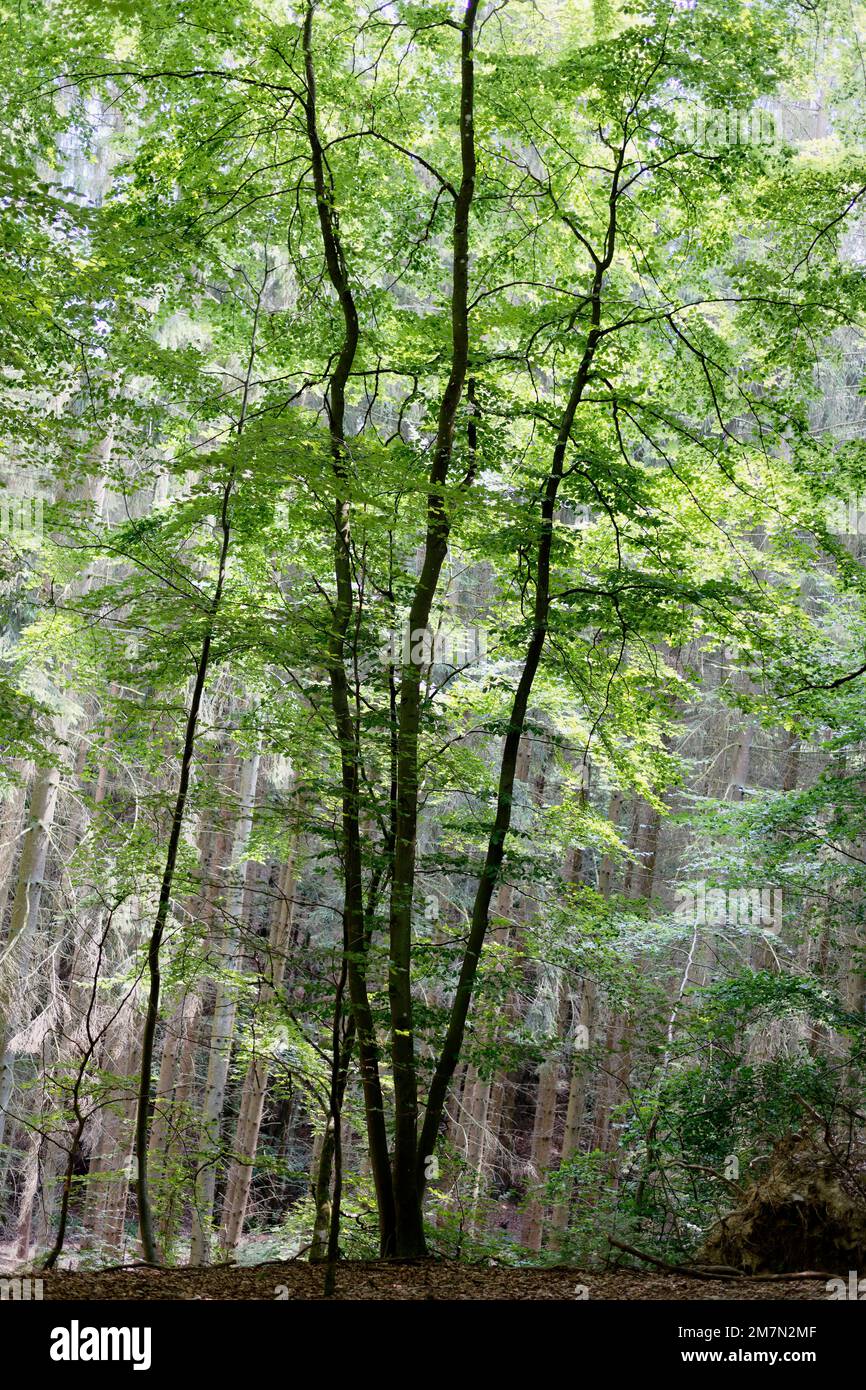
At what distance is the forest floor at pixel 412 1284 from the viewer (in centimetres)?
495

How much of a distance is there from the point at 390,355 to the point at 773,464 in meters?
2.88

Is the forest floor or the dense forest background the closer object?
the forest floor

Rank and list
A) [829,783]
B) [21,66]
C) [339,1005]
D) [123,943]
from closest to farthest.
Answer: [339,1005] < [21,66] < [829,783] < [123,943]

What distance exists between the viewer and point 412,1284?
18.3 ft

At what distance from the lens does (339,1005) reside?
4.45m

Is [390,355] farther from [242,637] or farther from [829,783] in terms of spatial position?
[829,783]

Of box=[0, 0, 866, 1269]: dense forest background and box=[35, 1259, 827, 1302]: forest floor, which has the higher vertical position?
box=[0, 0, 866, 1269]: dense forest background

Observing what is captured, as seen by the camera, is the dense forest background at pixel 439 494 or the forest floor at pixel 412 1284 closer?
the forest floor at pixel 412 1284

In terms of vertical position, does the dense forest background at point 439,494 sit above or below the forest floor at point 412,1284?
above

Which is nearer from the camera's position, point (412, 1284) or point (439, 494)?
point (412, 1284)

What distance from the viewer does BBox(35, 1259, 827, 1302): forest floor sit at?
16.3 feet

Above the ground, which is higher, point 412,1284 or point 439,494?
point 439,494

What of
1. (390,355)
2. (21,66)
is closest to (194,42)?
(21,66)
